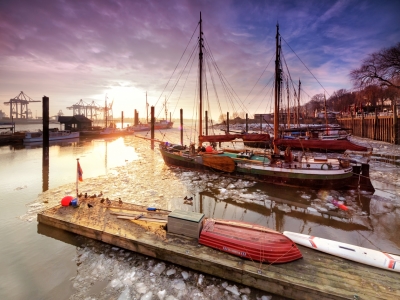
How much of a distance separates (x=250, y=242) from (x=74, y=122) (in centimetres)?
6561

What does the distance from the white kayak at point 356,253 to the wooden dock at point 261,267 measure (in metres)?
0.15

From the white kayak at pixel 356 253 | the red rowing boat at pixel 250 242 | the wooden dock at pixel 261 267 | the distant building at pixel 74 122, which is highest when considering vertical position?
the distant building at pixel 74 122

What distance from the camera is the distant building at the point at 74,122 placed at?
57781 mm

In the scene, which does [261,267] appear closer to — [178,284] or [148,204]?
[178,284]

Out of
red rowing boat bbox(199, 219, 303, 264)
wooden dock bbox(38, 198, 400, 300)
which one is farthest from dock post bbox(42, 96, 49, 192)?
red rowing boat bbox(199, 219, 303, 264)

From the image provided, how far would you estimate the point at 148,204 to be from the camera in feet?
36.3

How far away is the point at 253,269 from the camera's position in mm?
5336

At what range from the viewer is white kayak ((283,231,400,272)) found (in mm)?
5434

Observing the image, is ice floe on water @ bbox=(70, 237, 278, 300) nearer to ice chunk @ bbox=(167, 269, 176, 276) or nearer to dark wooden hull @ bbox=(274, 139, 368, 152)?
ice chunk @ bbox=(167, 269, 176, 276)

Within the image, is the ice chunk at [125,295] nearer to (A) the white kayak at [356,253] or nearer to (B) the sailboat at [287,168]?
(A) the white kayak at [356,253]

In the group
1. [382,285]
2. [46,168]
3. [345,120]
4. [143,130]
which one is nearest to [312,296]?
[382,285]

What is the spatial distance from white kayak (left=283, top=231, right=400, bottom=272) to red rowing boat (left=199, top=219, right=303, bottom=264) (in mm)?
724

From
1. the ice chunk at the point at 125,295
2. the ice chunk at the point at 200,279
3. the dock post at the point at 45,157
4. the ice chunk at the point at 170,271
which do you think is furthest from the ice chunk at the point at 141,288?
the dock post at the point at 45,157

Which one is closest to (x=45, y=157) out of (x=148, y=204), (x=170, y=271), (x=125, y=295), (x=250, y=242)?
(x=148, y=204)
